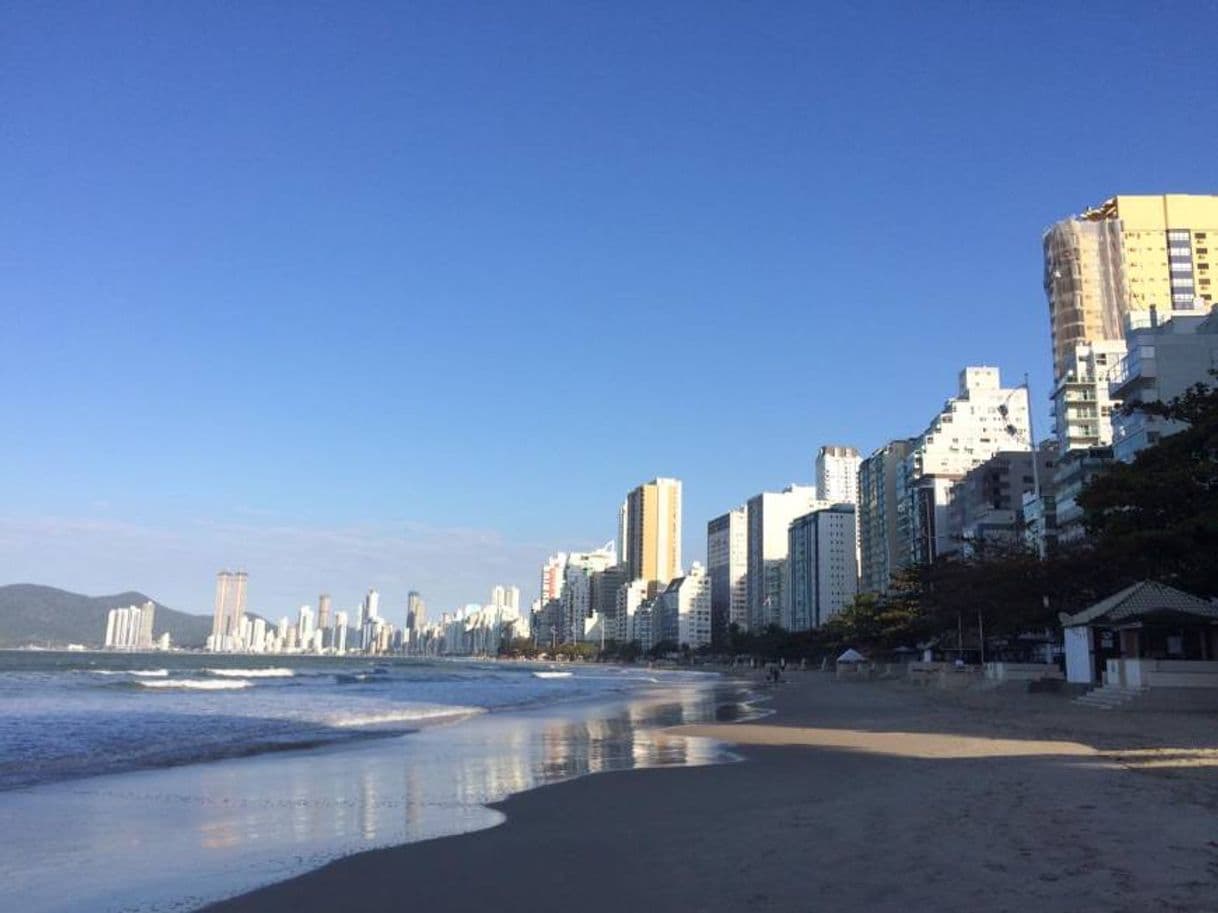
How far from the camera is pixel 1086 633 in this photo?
3172cm

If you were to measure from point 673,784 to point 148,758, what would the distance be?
11.5 meters

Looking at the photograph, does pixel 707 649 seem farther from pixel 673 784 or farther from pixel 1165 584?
pixel 673 784

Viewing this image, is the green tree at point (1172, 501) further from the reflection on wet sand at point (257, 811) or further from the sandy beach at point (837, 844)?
the reflection on wet sand at point (257, 811)

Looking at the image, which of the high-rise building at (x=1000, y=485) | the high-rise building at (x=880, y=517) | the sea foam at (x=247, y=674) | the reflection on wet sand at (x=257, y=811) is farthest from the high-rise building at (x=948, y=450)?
the reflection on wet sand at (x=257, y=811)

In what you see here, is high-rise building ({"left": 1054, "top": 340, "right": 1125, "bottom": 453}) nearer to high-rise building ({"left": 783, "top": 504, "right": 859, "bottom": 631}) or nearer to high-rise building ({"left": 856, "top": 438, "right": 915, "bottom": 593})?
high-rise building ({"left": 856, "top": 438, "right": 915, "bottom": 593})

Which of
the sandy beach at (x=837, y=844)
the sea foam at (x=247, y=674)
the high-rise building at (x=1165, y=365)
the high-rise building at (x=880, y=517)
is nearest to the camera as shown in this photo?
the sandy beach at (x=837, y=844)

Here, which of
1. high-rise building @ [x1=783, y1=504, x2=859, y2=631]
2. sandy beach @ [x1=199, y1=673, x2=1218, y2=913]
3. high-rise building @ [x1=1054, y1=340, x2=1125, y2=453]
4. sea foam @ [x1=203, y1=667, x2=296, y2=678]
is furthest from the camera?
high-rise building @ [x1=783, y1=504, x2=859, y2=631]

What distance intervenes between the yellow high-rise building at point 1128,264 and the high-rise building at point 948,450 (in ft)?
38.7

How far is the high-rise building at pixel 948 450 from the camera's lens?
115438 mm

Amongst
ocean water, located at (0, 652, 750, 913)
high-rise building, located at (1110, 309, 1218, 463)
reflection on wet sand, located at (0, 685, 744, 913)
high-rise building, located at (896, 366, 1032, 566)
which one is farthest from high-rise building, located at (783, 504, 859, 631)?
reflection on wet sand, located at (0, 685, 744, 913)

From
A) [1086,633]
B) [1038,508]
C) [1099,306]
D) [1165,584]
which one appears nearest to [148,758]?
[1165,584]

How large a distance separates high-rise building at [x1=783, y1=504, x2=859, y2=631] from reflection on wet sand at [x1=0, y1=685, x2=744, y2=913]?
14302cm

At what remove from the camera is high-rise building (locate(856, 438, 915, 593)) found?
137 meters

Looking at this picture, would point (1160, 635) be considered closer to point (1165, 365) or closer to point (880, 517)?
point (1165, 365)
